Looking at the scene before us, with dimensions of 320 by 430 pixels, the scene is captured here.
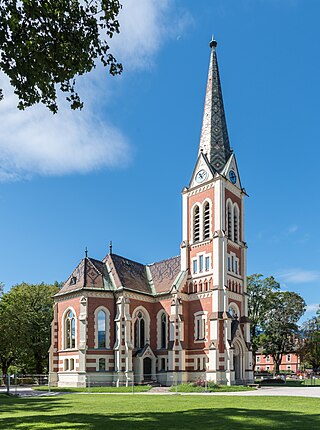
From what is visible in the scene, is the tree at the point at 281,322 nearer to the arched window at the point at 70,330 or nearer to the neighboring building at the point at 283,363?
the arched window at the point at 70,330

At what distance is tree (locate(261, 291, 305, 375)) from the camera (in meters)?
63.4

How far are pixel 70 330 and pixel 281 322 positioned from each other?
31183 mm

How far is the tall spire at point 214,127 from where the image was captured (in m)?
51.3

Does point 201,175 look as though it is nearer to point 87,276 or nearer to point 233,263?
point 233,263

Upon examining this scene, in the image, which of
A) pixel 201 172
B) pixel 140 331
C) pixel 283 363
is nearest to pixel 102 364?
pixel 140 331

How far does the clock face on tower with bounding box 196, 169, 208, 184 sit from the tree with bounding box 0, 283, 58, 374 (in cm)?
2601

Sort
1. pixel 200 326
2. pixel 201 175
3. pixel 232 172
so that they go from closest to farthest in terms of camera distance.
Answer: pixel 200 326 → pixel 201 175 → pixel 232 172

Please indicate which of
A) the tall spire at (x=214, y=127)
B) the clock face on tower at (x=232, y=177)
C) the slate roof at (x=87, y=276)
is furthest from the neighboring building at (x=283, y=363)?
the slate roof at (x=87, y=276)

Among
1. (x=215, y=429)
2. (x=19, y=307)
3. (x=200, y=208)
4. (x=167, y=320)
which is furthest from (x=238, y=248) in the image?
(x=215, y=429)

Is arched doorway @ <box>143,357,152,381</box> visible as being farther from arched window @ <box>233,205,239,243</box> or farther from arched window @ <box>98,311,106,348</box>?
arched window @ <box>233,205,239,243</box>

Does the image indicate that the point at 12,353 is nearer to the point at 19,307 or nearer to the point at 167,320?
the point at 19,307

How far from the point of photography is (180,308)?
152ft

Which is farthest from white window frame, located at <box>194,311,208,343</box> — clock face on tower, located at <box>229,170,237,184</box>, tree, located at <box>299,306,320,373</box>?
tree, located at <box>299,306,320,373</box>

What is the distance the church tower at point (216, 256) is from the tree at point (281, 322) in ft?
55.8
